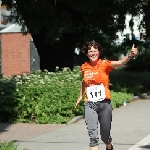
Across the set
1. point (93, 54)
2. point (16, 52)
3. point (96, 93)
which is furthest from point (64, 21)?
point (16, 52)

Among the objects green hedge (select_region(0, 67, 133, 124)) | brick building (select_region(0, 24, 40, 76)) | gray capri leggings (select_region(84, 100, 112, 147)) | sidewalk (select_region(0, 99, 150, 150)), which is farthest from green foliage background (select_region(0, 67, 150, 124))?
brick building (select_region(0, 24, 40, 76))

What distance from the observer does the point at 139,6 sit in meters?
18.8

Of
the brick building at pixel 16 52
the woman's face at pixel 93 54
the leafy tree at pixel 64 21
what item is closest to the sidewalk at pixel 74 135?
the woman's face at pixel 93 54

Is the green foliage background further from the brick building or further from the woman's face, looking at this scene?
the brick building

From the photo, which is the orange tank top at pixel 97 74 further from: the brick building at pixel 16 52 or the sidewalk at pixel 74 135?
the brick building at pixel 16 52

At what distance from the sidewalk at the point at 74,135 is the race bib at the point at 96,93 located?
177cm

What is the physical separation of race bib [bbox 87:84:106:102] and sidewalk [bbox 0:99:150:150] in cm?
177

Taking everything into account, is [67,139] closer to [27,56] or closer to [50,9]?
[50,9]

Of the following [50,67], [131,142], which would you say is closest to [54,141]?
[131,142]

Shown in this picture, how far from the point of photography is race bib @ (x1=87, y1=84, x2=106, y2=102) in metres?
7.05

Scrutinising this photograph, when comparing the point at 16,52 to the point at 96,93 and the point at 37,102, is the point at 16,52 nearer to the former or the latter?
the point at 37,102

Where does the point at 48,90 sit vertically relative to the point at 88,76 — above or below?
below

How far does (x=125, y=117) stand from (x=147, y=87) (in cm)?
715

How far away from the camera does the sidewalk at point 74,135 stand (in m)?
8.90
